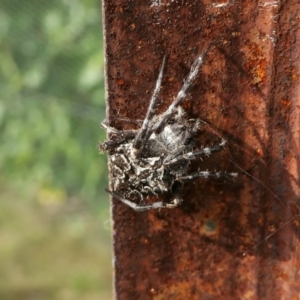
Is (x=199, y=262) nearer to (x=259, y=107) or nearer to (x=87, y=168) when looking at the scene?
(x=259, y=107)

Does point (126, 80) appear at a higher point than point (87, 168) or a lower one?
lower

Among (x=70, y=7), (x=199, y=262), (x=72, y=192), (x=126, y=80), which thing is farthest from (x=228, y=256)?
(x=72, y=192)

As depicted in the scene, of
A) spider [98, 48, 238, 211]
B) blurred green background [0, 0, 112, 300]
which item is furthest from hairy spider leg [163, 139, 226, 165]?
blurred green background [0, 0, 112, 300]

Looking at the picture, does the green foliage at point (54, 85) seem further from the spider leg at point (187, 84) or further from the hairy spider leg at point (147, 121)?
the spider leg at point (187, 84)

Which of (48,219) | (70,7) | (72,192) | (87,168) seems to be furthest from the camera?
(48,219)

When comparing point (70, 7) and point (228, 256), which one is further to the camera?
point (70, 7)

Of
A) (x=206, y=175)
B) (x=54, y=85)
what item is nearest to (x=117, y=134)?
(x=206, y=175)

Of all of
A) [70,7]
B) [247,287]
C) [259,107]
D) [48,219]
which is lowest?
[247,287]

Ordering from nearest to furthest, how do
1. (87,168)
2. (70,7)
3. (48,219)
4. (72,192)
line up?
(70,7) → (87,168) → (72,192) → (48,219)
